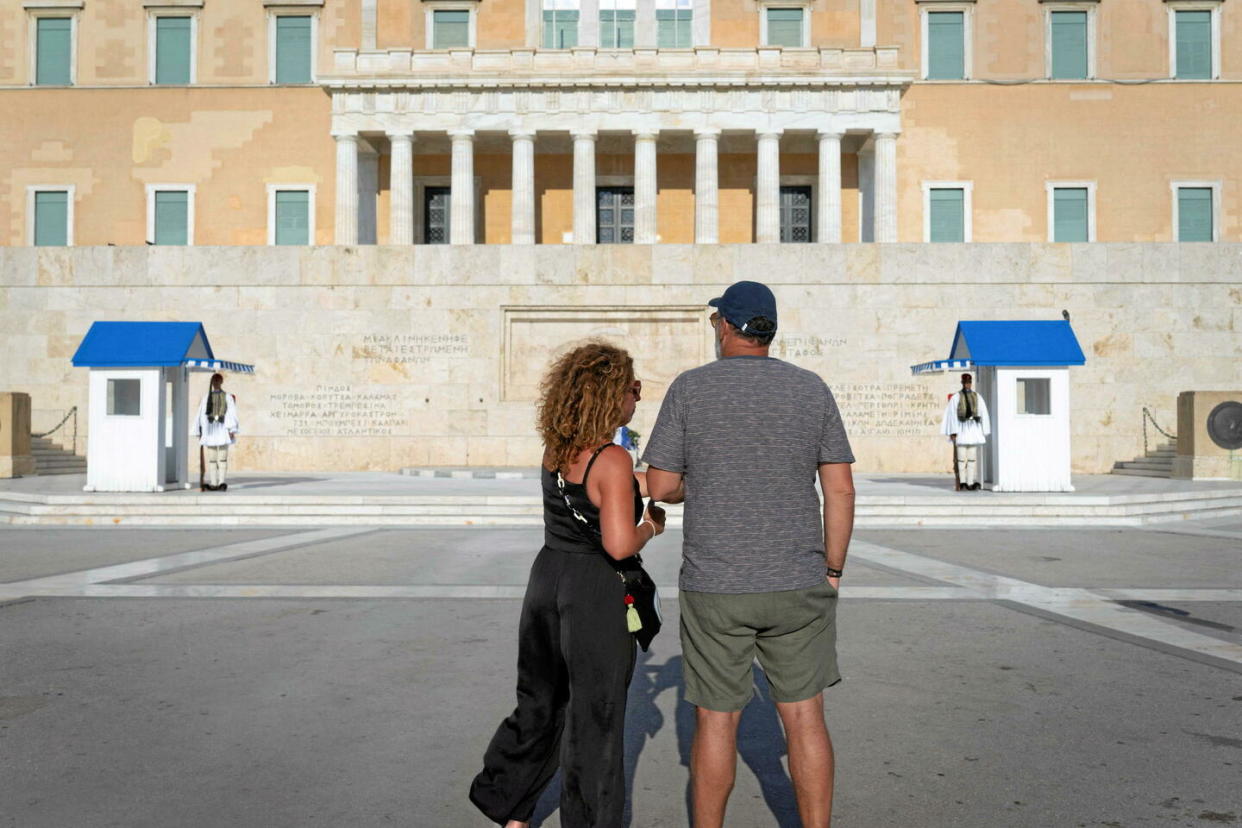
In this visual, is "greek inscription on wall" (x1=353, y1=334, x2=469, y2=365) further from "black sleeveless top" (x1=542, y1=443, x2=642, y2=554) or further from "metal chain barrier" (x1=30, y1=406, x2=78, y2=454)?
"black sleeveless top" (x1=542, y1=443, x2=642, y2=554)

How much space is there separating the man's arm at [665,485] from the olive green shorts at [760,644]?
1.08 feet

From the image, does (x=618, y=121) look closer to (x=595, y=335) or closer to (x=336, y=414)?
(x=595, y=335)

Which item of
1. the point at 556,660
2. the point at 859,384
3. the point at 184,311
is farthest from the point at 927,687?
the point at 184,311

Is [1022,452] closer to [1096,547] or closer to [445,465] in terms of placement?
[1096,547]

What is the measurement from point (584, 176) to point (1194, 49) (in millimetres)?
23976

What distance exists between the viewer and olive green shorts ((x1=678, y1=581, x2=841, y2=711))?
3.12 metres

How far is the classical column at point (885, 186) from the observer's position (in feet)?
117

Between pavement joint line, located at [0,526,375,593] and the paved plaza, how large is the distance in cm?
11

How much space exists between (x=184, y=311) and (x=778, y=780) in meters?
24.7

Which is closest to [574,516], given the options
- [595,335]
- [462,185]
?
[595,335]

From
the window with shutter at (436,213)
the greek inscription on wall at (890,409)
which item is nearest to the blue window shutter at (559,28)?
the window with shutter at (436,213)

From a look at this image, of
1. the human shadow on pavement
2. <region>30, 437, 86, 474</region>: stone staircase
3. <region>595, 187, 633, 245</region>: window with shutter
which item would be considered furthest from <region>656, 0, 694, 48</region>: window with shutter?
the human shadow on pavement

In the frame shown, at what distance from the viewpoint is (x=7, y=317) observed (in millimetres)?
25531

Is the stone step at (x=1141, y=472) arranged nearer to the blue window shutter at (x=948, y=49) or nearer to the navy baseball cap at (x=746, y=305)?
the blue window shutter at (x=948, y=49)
